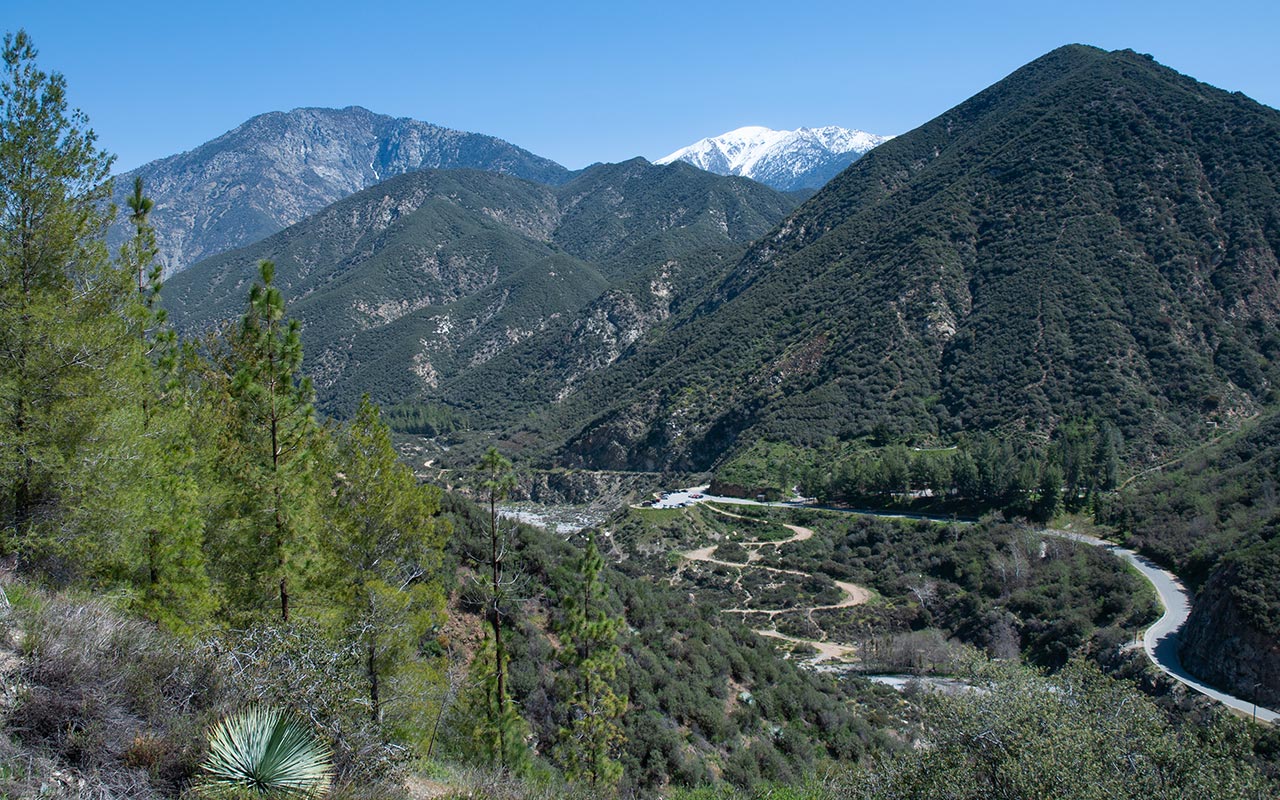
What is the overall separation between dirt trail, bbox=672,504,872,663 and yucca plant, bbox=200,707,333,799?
3157cm

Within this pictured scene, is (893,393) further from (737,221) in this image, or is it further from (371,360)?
(737,221)

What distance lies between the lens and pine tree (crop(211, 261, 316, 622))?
11071 mm

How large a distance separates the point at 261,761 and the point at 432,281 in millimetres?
171426

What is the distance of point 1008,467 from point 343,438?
157ft

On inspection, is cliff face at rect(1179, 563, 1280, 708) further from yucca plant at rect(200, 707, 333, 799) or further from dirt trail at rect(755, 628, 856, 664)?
yucca plant at rect(200, 707, 333, 799)

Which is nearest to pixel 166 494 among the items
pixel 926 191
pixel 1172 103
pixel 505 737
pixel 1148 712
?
pixel 505 737

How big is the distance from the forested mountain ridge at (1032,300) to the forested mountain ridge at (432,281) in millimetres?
46198

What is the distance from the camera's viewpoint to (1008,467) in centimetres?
4953

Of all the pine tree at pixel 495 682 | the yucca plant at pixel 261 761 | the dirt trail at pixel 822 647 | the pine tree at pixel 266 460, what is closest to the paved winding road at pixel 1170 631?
the dirt trail at pixel 822 647

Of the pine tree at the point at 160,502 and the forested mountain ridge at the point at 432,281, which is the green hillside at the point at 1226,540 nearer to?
the pine tree at the point at 160,502

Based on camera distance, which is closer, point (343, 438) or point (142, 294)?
point (142, 294)

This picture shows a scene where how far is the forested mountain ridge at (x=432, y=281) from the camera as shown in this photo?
138125 millimetres

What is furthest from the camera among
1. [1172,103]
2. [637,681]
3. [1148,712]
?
[1172,103]

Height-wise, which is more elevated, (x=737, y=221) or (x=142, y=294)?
(x=737, y=221)
